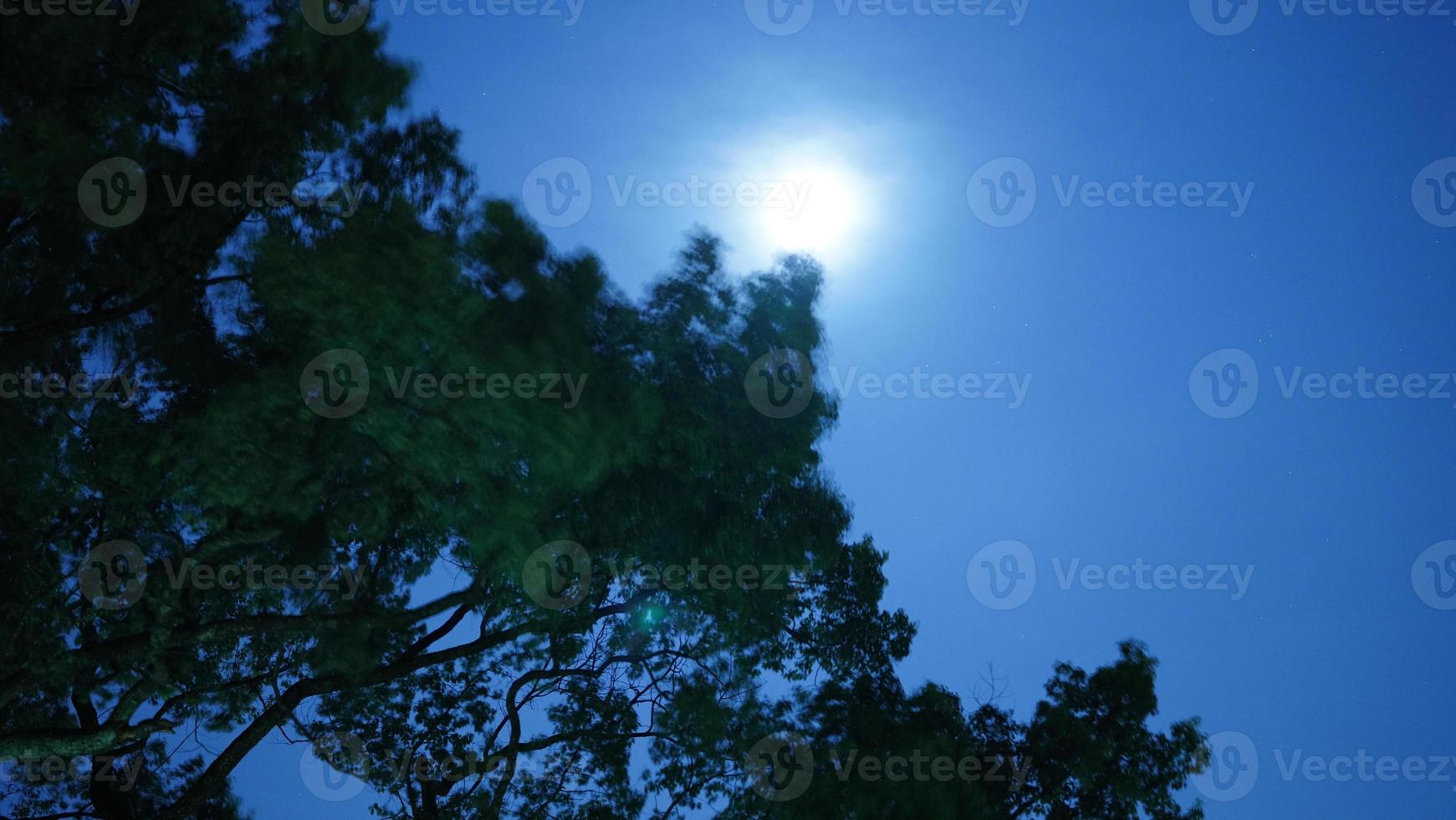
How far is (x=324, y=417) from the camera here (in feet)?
24.9

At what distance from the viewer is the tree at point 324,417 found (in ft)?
23.2

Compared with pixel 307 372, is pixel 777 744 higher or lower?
lower

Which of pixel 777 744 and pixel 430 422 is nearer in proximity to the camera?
pixel 430 422

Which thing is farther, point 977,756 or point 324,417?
point 977,756

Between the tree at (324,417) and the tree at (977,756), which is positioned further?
the tree at (977,756)

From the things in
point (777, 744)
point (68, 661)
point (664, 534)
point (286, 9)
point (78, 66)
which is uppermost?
point (286, 9)

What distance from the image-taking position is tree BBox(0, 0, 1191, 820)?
7078 millimetres

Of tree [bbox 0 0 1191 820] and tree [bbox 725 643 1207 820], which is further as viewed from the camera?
tree [bbox 725 643 1207 820]

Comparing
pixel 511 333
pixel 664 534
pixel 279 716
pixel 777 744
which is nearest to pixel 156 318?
pixel 511 333

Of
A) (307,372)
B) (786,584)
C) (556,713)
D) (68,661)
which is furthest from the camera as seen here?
(556,713)

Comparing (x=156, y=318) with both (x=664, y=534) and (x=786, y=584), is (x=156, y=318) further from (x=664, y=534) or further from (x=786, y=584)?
(x=786, y=584)

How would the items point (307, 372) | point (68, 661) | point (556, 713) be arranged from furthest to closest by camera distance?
point (556, 713)
point (307, 372)
point (68, 661)

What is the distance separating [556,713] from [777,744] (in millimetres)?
2806

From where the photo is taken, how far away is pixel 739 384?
8.55 metres
